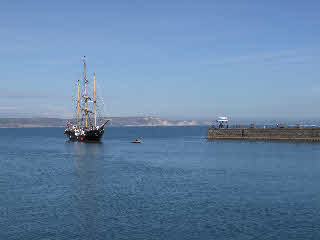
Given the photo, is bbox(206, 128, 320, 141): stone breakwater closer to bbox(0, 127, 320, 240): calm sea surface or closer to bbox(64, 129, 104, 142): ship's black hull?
bbox(64, 129, 104, 142): ship's black hull

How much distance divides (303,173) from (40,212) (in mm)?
39440

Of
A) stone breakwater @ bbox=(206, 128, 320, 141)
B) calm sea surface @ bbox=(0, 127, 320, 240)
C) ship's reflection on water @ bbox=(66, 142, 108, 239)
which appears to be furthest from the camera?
stone breakwater @ bbox=(206, 128, 320, 141)

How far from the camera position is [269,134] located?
429ft

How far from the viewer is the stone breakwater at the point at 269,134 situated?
406ft

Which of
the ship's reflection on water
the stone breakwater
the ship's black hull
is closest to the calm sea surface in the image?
the ship's reflection on water

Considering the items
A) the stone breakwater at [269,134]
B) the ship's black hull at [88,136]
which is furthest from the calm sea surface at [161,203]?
the ship's black hull at [88,136]

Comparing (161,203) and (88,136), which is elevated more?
(88,136)

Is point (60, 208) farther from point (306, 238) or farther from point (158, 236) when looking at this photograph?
point (306, 238)

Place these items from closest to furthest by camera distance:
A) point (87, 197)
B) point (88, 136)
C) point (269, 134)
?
point (87, 197) < point (269, 134) < point (88, 136)

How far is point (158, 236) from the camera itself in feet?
94.2

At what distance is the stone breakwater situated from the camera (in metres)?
124

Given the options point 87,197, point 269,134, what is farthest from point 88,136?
point 87,197

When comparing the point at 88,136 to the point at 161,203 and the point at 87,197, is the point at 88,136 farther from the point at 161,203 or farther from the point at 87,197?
the point at 161,203

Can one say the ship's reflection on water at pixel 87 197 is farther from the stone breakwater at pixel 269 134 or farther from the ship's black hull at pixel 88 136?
the stone breakwater at pixel 269 134
